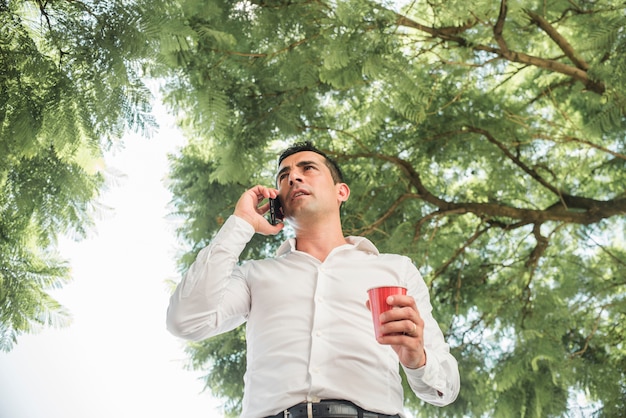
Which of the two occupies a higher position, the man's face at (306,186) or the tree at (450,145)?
the tree at (450,145)

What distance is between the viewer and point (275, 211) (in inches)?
82.5

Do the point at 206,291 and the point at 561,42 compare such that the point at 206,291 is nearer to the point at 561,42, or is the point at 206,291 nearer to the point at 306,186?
the point at 306,186

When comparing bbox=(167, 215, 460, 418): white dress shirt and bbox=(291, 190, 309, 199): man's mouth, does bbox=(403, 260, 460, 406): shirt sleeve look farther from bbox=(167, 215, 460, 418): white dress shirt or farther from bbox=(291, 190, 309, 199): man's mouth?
bbox=(291, 190, 309, 199): man's mouth

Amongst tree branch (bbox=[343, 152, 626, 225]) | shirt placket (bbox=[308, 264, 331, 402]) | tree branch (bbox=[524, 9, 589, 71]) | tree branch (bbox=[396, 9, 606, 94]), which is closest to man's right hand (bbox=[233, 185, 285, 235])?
shirt placket (bbox=[308, 264, 331, 402])

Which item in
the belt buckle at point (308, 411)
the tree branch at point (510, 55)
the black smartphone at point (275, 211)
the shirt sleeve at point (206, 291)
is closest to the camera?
the belt buckle at point (308, 411)

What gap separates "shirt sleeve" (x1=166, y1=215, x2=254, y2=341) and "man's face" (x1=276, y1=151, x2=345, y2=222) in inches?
12.4

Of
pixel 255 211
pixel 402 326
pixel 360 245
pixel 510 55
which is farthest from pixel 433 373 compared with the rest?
pixel 510 55

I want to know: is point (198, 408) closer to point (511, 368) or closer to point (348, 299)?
point (511, 368)

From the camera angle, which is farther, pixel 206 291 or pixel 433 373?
pixel 206 291

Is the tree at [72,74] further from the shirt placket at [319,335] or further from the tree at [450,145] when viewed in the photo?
the shirt placket at [319,335]

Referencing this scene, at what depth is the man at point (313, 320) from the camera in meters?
1.57

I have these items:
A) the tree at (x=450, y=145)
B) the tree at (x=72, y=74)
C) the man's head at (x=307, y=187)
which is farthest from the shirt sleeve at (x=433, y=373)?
the tree at (x=450, y=145)

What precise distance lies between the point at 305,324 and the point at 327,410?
262mm

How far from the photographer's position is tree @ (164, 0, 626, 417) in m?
2.87
